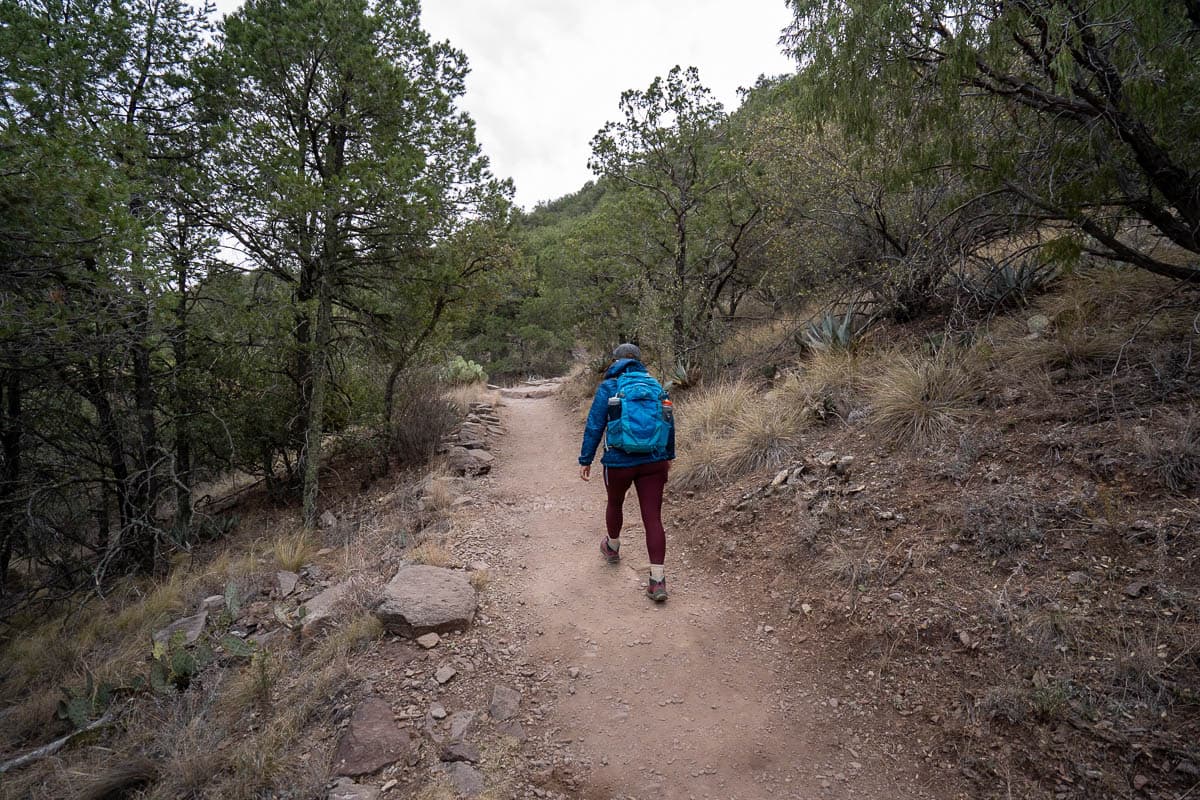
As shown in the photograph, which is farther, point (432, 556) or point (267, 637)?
point (432, 556)

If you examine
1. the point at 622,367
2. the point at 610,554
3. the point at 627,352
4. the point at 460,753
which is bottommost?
the point at 460,753

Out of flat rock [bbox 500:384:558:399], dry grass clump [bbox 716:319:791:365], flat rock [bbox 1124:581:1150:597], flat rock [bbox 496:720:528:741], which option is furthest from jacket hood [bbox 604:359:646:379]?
flat rock [bbox 500:384:558:399]

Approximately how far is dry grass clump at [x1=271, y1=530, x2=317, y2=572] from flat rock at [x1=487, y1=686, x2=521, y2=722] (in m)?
3.85

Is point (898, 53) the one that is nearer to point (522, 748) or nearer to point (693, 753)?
point (693, 753)

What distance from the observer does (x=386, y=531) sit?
20.4ft

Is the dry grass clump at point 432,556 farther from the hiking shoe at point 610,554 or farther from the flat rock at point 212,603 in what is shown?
the flat rock at point 212,603

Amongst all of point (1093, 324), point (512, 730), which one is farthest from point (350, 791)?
point (1093, 324)

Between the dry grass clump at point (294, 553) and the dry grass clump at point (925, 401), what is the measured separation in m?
6.48

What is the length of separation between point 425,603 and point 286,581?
102 inches

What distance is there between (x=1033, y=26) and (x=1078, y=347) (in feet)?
8.47

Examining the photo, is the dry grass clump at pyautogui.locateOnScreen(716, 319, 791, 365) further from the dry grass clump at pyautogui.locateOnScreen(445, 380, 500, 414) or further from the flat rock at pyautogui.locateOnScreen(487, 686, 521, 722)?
the flat rock at pyautogui.locateOnScreen(487, 686, 521, 722)

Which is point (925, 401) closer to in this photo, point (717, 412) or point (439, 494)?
point (717, 412)

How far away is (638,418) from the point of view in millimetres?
3963

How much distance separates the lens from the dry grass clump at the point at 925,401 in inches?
183
